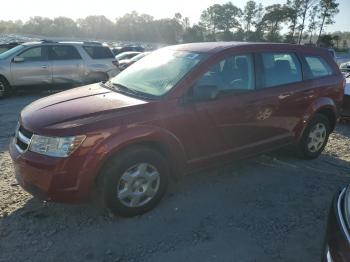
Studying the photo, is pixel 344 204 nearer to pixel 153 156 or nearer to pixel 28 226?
pixel 153 156

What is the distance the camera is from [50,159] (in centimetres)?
323

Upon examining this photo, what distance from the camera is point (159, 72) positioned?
13.9ft

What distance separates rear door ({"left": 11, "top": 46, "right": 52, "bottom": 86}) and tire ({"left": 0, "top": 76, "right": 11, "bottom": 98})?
0.23 metres

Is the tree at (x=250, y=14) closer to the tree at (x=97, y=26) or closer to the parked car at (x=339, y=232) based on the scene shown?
the tree at (x=97, y=26)

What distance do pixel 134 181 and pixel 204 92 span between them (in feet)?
3.87

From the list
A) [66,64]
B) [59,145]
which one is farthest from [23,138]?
[66,64]

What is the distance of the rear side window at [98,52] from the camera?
37.5ft

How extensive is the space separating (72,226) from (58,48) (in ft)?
27.8

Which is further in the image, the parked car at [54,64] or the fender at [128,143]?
the parked car at [54,64]

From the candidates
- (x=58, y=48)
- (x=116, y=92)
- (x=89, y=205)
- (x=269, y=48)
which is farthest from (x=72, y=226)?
(x=58, y=48)

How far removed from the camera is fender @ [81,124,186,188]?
3.30 metres

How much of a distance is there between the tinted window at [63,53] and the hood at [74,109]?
284 inches

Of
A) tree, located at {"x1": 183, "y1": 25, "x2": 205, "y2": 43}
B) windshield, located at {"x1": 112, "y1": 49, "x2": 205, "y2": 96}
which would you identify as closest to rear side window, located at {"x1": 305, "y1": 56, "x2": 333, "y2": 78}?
windshield, located at {"x1": 112, "y1": 49, "x2": 205, "y2": 96}

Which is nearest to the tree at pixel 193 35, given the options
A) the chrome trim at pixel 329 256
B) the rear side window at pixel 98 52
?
the rear side window at pixel 98 52
